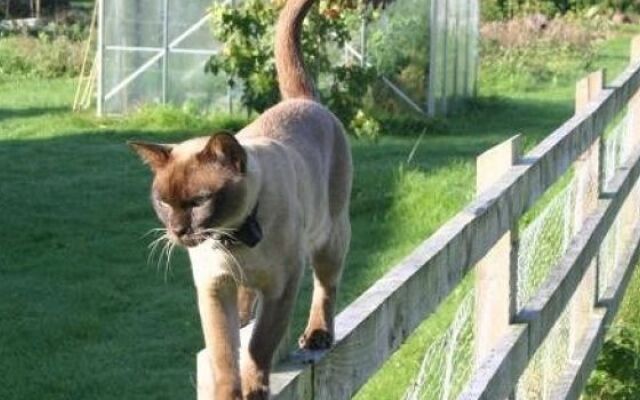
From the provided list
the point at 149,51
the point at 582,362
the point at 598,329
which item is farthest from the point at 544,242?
the point at 149,51

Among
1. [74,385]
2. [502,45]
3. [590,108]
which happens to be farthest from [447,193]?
[502,45]

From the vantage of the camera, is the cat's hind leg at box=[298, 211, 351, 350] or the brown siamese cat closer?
the brown siamese cat

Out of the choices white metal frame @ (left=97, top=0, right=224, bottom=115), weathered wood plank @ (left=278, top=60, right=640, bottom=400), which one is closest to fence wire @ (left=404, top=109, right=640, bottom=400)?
weathered wood plank @ (left=278, top=60, right=640, bottom=400)

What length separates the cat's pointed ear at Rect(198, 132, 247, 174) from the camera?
130 inches

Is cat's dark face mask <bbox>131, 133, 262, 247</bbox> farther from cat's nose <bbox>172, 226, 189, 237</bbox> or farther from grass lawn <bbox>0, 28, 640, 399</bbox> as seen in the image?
grass lawn <bbox>0, 28, 640, 399</bbox>

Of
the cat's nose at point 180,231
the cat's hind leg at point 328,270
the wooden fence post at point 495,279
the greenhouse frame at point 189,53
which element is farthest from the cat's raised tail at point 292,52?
the greenhouse frame at point 189,53

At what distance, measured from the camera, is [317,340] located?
3545mm

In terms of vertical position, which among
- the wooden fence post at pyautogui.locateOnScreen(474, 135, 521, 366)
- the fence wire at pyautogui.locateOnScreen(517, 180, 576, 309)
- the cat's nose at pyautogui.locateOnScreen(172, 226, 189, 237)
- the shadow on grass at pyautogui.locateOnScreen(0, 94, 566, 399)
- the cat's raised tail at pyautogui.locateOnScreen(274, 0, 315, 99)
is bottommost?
the shadow on grass at pyautogui.locateOnScreen(0, 94, 566, 399)

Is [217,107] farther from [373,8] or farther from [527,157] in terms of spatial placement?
[527,157]

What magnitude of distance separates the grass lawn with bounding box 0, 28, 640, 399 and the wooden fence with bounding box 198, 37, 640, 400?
1092 mm

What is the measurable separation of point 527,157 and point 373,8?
1350 cm

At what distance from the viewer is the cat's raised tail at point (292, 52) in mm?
4477

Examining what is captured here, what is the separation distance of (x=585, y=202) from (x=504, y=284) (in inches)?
101

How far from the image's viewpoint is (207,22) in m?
20.6
